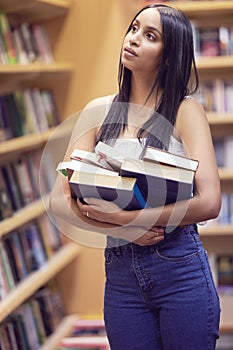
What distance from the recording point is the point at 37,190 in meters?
2.65

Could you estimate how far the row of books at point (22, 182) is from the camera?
93.1 inches

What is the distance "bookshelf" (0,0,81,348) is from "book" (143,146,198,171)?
1010mm

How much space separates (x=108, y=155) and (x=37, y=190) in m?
1.33

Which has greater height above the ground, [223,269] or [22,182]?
[22,182]

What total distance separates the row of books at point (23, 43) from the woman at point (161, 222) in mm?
1042

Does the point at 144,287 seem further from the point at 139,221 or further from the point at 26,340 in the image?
the point at 26,340

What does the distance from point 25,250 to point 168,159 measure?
4.30 ft

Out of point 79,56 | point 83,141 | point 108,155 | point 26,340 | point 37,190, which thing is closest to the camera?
point 108,155

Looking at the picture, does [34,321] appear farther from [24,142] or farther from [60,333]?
[24,142]

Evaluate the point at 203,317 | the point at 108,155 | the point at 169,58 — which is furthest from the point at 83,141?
the point at 203,317

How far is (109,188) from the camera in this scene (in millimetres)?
1331

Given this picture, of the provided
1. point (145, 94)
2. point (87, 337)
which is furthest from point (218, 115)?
point (145, 94)

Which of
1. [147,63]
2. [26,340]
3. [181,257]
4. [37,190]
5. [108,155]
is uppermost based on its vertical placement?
[147,63]

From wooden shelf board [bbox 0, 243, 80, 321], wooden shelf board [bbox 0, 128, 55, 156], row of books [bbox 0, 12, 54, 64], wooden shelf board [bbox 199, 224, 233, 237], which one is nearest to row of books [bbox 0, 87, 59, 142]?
wooden shelf board [bbox 0, 128, 55, 156]
